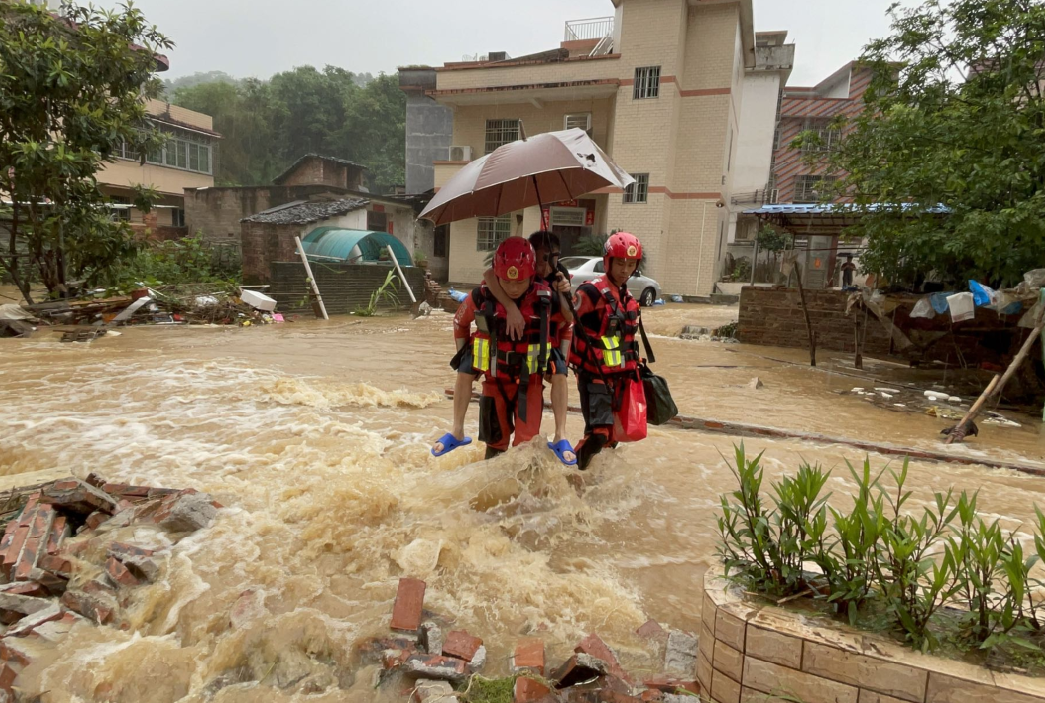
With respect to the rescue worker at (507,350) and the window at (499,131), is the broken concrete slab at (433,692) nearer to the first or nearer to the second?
the rescue worker at (507,350)

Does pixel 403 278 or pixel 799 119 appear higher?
pixel 799 119

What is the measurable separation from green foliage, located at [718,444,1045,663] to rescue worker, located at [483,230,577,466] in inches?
68.7

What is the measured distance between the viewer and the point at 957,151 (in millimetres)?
7246

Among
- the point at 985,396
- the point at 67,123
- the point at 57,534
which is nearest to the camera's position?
the point at 57,534

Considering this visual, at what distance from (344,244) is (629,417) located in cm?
1637

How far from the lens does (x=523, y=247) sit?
11.8 feet

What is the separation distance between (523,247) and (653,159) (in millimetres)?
19141

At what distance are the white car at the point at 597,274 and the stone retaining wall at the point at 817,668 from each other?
48.4ft

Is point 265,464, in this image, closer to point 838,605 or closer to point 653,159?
point 838,605

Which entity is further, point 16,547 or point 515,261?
point 515,261

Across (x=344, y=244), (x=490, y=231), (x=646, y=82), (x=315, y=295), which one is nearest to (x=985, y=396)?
(x=315, y=295)

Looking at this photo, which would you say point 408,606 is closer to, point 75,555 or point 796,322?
point 75,555

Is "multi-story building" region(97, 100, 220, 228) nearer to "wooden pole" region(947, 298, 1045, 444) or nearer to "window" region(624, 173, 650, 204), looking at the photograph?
"window" region(624, 173, 650, 204)

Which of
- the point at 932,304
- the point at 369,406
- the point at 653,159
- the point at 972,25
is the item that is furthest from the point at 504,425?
the point at 653,159
